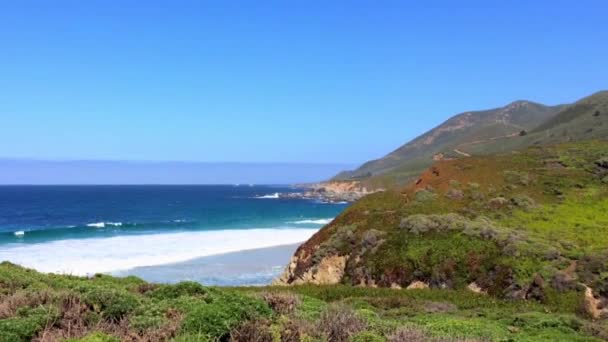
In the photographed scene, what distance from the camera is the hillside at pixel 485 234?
17812mm

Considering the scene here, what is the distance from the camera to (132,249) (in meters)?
48.5

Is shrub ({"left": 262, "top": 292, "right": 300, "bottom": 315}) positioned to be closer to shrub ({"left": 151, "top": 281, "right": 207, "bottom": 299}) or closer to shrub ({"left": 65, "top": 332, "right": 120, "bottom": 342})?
shrub ({"left": 151, "top": 281, "right": 207, "bottom": 299})

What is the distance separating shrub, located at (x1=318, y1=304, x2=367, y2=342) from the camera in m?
6.92

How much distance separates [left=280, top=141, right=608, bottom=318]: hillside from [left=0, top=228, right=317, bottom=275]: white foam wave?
18.5 m

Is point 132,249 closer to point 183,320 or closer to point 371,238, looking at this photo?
point 371,238

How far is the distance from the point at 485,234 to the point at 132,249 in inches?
1419

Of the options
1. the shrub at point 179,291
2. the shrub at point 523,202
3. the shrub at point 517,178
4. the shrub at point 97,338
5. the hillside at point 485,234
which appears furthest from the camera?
the shrub at point 517,178

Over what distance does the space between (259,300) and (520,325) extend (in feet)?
24.5

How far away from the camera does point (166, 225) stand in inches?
2963

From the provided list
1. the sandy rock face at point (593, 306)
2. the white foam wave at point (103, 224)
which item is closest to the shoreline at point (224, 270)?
the sandy rock face at point (593, 306)

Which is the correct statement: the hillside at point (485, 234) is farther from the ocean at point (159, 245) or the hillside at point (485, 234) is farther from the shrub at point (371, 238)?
the ocean at point (159, 245)

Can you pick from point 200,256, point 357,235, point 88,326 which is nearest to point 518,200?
point 357,235

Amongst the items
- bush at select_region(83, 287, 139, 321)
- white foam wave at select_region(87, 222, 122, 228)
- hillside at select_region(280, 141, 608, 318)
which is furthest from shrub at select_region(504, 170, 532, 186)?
white foam wave at select_region(87, 222, 122, 228)

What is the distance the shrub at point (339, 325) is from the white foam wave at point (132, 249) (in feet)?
95.6
